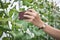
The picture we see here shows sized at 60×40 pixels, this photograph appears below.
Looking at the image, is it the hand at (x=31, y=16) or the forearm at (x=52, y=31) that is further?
the forearm at (x=52, y=31)

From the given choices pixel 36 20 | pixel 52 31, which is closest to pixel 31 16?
pixel 36 20

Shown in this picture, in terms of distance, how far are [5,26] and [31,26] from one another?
0.26m

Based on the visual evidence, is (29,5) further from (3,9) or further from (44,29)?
(3,9)

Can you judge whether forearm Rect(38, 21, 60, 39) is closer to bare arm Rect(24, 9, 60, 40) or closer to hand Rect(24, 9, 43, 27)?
bare arm Rect(24, 9, 60, 40)

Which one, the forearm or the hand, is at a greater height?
the hand

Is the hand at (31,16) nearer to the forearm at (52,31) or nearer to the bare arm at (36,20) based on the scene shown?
the bare arm at (36,20)

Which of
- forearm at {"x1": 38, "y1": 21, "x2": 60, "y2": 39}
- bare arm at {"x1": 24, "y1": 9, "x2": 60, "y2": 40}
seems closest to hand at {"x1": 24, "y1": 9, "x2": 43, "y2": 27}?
bare arm at {"x1": 24, "y1": 9, "x2": 60, "y2": 40}

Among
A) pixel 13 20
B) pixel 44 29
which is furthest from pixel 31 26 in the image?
pixel 13 20

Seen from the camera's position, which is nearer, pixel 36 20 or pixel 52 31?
pixel 36 20

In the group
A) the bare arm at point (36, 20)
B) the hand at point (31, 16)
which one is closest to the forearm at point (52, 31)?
the bare arm at point (36, 20)

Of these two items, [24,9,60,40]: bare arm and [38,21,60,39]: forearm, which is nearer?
[24,9,60,40]: bare arm

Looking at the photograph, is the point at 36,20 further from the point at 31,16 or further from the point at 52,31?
the point at 52,31

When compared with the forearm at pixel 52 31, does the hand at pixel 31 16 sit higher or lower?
higher

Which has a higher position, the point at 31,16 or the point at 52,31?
the point at 31,16
